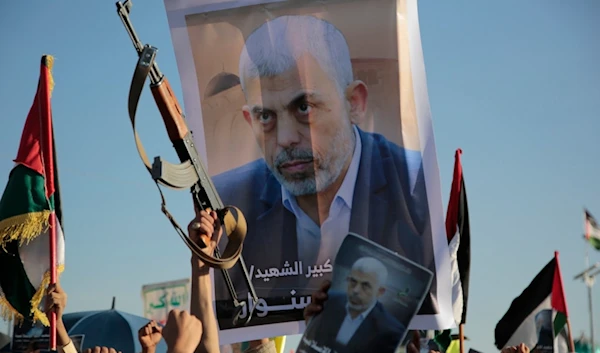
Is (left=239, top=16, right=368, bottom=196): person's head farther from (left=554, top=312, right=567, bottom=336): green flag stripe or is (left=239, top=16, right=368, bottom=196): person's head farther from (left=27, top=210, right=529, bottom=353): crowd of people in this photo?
(left=554, top=312, right=567, bottom=336): green flag stripe

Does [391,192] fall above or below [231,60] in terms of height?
below

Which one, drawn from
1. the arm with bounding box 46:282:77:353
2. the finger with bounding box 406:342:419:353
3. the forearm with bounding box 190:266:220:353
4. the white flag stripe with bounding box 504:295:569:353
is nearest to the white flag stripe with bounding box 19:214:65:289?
the arm with bounding box 46:282:77:353

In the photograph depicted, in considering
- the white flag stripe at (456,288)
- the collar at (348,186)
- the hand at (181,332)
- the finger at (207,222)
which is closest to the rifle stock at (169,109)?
the finger at (207,222)

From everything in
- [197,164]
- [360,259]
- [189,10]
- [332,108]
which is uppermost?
[189,10]

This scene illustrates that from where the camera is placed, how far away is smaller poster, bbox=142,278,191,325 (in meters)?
26.5

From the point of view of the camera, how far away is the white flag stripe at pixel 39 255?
7.48 metres

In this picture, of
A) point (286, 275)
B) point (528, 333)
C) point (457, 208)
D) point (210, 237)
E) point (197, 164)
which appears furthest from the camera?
point (528, 333)

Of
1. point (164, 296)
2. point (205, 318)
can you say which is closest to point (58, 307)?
point (205, 318)

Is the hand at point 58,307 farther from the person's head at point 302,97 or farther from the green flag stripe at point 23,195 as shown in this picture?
the person's head at point 302,97

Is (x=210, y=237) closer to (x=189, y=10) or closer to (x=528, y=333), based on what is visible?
(x=189, y=10)

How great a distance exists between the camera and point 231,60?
8.07 meters

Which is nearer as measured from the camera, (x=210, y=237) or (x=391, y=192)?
(x=210, y=237)

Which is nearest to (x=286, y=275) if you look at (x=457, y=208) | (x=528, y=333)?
(x=457, y=208)

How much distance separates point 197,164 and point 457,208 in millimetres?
5613
